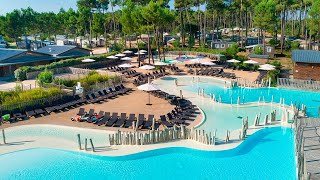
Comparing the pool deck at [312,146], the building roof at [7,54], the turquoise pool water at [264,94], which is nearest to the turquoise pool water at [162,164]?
the pool deck at [312,146]

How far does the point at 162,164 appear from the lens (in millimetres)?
16312

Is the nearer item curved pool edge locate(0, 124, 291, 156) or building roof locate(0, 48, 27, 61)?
curved pool edge locate(0, 124, 291, 156)

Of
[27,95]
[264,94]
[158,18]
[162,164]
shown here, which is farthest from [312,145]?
[158,18]

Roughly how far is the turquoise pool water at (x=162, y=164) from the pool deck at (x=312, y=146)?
118cm

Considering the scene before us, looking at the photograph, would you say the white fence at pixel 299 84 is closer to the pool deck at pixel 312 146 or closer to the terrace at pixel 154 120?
the terrace at pixel 154 120

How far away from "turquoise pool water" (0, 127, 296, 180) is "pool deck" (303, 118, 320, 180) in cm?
118

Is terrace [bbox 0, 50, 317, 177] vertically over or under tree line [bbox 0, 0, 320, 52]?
under

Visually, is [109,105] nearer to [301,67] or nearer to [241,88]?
[241,88]

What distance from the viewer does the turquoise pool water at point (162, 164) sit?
49.5ft

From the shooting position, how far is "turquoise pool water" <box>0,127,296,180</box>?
15.1 meters

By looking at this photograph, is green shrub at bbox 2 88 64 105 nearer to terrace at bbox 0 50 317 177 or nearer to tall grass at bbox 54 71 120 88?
terrace at bbox 0 50 317 177

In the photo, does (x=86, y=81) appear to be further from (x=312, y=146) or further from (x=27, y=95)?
(x=312, y=146)

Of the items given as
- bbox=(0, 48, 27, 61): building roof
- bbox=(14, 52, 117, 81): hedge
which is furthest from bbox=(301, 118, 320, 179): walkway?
bbox=(0, 48, 27, 61): building roof

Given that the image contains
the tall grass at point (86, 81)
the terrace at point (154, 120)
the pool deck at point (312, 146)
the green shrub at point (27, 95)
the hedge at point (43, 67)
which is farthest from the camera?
the hedge at point (43, 67)
